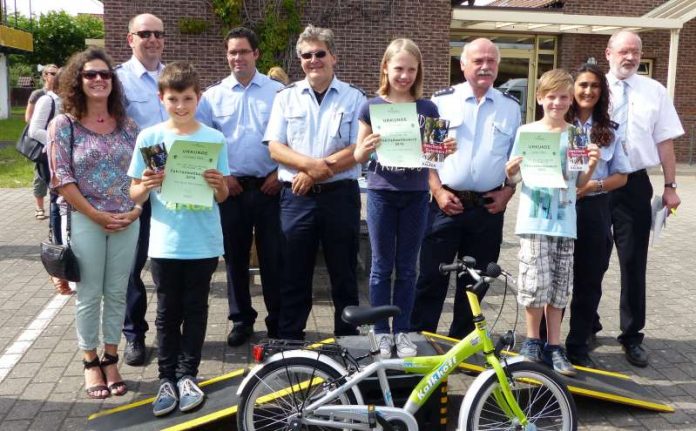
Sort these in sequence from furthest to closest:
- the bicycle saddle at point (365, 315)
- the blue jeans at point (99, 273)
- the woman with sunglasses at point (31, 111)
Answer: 1. the woman with sunglasses at point (31, 111)
2. the blue jeans at point (99, 273)
3. the bicycle saddle at point (365, 315)

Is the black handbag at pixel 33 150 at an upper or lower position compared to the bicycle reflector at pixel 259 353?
upper

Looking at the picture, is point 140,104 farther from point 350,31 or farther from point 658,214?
point 350,31

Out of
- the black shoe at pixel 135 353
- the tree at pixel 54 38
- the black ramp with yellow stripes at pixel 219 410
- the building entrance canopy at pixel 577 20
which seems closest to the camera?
the black ramp with yellow stripes at pixel 219 410

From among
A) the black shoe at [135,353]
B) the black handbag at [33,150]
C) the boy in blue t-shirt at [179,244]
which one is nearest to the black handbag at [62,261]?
the boy in blue t-shirt at [179,244]

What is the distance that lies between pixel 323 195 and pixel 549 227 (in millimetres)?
1435

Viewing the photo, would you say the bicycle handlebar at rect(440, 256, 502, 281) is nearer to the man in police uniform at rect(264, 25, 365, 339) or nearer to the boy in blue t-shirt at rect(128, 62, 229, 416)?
the man in police uniform at rect(264, 25, 365, 339)

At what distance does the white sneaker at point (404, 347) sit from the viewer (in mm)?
3925

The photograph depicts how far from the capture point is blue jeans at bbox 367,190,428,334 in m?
4.33

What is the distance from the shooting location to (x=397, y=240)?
4.42 m

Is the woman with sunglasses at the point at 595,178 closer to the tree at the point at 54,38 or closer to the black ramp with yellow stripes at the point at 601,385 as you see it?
the black ramp with yellow stripes at the point at 601,385

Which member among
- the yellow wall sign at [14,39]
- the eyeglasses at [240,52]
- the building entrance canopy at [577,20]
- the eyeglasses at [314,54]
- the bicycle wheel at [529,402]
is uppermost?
the yellow wall sign at [14,39]

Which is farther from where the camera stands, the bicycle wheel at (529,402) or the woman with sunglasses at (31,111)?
the woman with sunglasses at (31,111)

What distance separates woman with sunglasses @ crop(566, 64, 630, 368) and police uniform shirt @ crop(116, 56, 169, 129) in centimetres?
283

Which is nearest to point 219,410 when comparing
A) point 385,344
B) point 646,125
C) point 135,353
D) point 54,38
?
point 385,344
